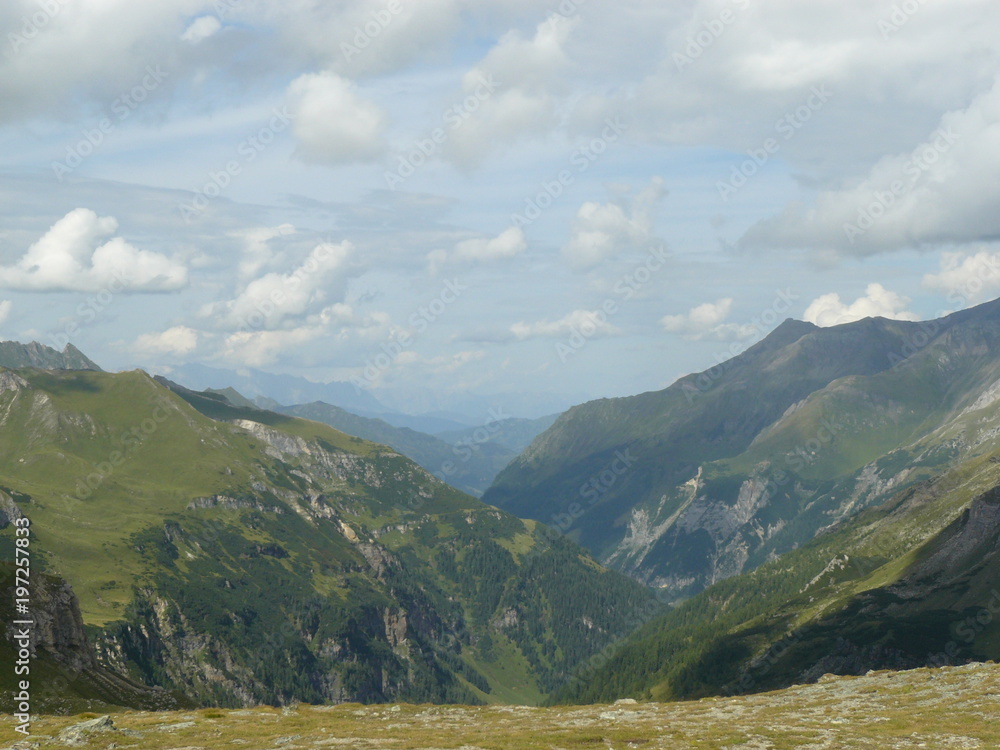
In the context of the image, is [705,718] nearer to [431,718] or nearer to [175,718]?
[431,718]

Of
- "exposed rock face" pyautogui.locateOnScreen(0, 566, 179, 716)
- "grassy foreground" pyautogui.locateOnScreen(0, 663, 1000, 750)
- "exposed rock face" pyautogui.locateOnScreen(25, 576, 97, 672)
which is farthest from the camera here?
"exposed rock face" pyautogui.locateOnScreen(25, 576, 97, 672)

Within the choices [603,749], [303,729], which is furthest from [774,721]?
[303,729]

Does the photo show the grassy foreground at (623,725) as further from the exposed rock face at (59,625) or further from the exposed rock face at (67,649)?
the exposed rock face at (59,625)

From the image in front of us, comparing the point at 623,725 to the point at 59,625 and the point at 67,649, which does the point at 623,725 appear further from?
the point at 59,625

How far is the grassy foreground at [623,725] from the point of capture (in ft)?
183

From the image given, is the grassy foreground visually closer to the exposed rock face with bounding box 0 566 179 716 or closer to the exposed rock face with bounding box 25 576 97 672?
the exposed rock face with bounding box 0 566 179 716

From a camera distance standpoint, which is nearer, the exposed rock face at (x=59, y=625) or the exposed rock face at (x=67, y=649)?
the exposed rock face at (x=67, y=649)

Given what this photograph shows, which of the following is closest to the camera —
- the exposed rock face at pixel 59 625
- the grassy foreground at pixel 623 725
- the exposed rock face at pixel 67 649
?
the grassy foreground at pixel 623 725

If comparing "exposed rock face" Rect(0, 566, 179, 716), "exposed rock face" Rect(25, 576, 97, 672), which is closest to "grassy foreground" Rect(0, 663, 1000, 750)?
"exposed rock face" Rect(0, 566, 179, 716)

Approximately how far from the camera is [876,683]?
298ft

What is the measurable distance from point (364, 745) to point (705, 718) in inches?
1312

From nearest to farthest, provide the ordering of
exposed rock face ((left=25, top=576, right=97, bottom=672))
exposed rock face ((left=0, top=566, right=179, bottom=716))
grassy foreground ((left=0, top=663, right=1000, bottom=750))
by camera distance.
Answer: grassy foreground ((left=0, top=663, right=1000, bottom=750)) → exposed rock face ((left=0, top=566, right=179, bottom=716)) → exposed rock face ((left=25, top=576, right=97, bottom=672))

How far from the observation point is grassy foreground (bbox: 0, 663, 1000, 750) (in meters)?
55.8

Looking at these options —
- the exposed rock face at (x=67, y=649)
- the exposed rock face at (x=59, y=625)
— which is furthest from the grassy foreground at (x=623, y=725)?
the exposed rock face at (x=59, y=625)
